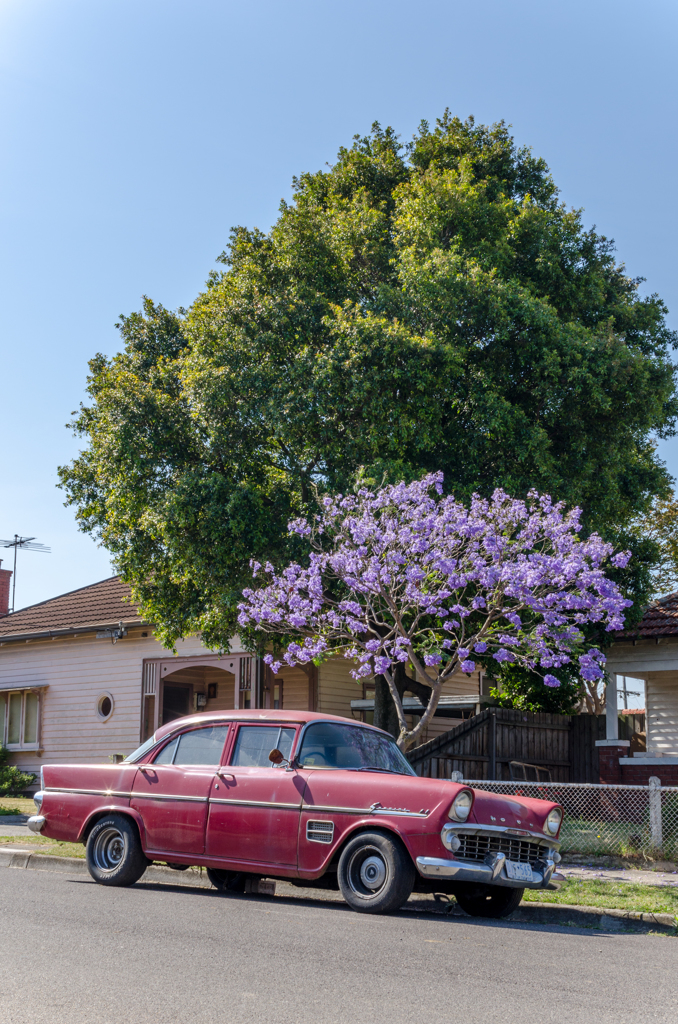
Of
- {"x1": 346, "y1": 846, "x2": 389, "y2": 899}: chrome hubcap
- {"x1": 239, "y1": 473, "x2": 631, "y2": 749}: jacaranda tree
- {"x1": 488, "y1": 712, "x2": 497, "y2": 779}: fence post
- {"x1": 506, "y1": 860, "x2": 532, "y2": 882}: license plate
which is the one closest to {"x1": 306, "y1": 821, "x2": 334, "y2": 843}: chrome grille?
Result: {"x1": 346, "y1": 846, "x2": 389, "y2": 899}: chrome hubcap

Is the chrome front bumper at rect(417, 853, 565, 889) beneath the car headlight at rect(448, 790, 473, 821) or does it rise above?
beneath

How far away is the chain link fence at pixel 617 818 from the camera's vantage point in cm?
1222

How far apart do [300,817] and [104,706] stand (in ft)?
53.4

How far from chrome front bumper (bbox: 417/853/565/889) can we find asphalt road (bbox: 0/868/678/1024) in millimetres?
365

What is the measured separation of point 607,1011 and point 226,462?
12743mm

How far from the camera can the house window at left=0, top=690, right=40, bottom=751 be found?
25.1 m

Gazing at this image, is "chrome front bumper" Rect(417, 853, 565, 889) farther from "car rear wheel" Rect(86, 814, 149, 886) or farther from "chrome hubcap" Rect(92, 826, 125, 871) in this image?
"chrome hubcap" Rect(92, 826, 125, 871)

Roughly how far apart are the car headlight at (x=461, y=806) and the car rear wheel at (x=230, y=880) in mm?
2695

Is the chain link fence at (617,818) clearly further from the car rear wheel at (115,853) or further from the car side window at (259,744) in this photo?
the car rear wheel at (115,853)

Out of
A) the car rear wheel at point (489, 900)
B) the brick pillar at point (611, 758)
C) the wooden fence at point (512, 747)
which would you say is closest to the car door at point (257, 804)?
the car rear wheel at point (489, 900)

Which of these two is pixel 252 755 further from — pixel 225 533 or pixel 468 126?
pixel 468 126

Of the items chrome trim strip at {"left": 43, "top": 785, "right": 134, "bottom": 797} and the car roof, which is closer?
the car roof

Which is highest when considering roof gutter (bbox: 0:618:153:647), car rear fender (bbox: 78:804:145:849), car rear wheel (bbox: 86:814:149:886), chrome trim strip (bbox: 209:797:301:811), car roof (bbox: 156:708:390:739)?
roof gutter (bbox: 0:618:153:647)

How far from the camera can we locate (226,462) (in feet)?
56.0
